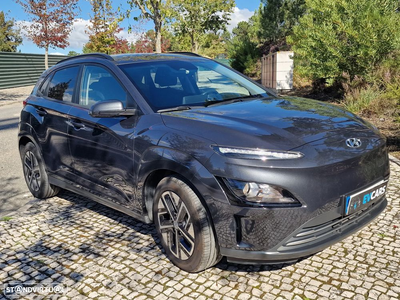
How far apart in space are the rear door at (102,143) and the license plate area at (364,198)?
1700 mm

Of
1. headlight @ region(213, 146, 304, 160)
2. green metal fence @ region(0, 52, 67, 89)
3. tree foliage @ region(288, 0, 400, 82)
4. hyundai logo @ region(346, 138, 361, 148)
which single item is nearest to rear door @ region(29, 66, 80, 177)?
headlight @ region(213, 146, 304, 160)

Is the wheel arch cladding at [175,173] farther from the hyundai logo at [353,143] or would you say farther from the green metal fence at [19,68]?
the green metal fence at [19,68]

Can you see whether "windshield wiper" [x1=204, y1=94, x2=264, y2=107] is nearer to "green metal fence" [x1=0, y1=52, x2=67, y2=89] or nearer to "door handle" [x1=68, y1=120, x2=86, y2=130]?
"door handle" [x1=68, y1=120, x2=86, y2=130]

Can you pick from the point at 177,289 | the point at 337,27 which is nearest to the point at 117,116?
the point at 177,289

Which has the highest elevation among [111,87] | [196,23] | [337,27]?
[196,23]

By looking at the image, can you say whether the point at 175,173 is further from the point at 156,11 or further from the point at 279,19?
the point at 279,19

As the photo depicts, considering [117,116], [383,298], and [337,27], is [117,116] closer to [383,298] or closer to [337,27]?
[383,298]

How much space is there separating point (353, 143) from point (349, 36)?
300 inches

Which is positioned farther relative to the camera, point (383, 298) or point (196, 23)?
point (196, 23)

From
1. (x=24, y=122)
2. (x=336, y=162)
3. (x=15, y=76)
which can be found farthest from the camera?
(x=15, y=76)

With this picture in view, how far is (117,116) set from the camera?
10.8ft

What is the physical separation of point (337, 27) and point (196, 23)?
25.0 metres

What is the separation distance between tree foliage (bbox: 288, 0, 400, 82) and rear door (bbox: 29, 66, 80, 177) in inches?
288

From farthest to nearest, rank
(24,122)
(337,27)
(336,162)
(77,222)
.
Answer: (337,27) → (24,122) → (77,222) → (336,162)
